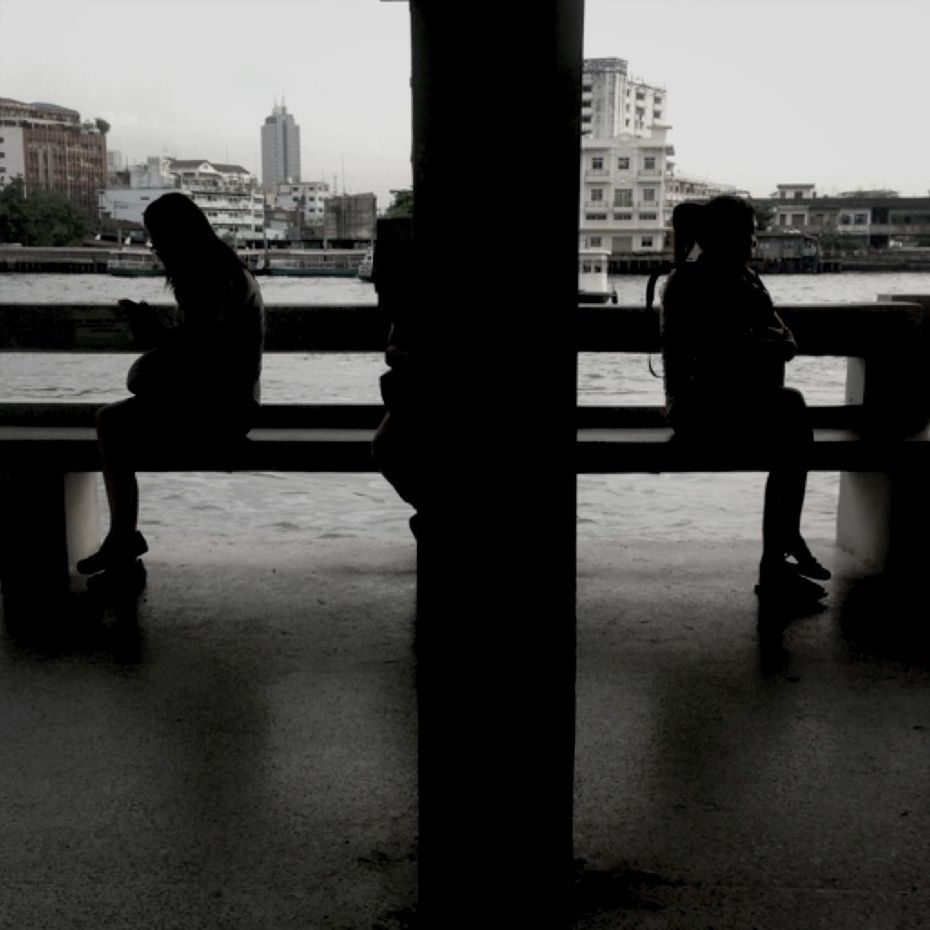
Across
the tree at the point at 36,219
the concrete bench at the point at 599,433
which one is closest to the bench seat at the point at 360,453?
the concrete bench at the point at 599,433

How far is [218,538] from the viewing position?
531 centimetres

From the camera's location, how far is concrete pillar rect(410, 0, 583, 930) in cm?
165

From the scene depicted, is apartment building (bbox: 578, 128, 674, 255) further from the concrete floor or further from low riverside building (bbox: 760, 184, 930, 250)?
the concrete floor

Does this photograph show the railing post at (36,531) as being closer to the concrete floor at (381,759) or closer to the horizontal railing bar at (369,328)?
the concrete floor at (381,759)

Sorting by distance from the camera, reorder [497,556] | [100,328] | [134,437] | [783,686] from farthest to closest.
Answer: [100,328], [134,437], [783,686], [497,556]

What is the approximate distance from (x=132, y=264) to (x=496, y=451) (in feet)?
373

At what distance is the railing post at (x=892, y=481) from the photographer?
4441 mm

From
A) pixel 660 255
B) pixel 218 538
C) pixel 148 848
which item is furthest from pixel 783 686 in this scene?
pixel 660 255

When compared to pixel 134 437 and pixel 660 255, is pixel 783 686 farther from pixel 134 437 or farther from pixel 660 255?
pixel 660 255

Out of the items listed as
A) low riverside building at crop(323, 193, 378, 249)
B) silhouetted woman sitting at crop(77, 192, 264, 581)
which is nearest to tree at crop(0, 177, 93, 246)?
low riverside building at crop(323, 193, 378, 249)

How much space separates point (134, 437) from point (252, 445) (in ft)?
1.34

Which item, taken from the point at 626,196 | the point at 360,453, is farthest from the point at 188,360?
the point at 626,196

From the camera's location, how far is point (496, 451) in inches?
68.9

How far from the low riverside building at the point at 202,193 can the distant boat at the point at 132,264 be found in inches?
317
